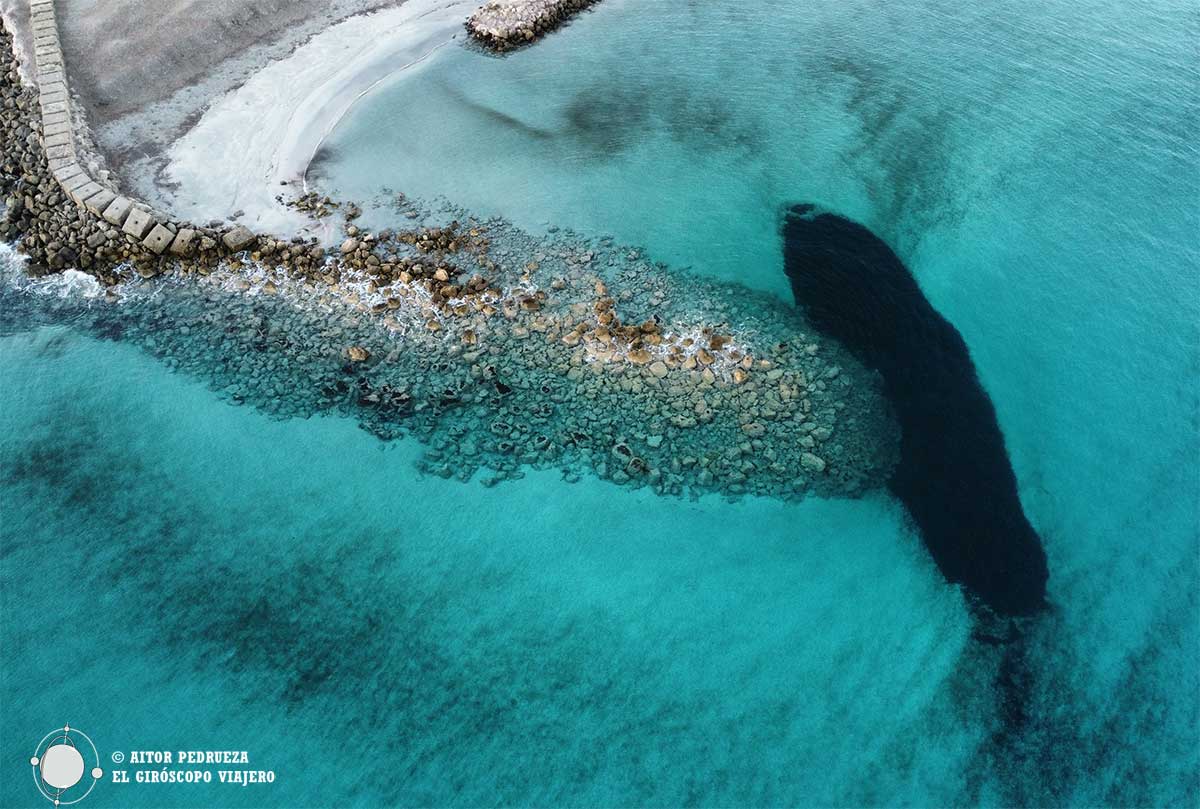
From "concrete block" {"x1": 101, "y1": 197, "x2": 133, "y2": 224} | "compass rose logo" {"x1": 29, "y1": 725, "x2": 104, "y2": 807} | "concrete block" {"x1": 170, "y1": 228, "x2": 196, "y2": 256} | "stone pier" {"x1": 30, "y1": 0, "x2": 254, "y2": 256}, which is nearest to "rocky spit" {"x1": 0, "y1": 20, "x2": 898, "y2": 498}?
"concrete block" {"x1": 170, "y1": 228, "x2": 196, "y2": 256}

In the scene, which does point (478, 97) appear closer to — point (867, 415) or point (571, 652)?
point (867, 415)

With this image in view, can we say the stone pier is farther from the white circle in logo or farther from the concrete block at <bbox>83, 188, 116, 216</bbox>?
the white circle in logo

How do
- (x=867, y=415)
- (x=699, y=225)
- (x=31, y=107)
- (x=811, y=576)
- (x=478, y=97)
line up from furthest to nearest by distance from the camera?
→ (x=478, y=97), (x=31, y=107), (x=699, y=225), (x=867, y=415), (x=811, y=576)

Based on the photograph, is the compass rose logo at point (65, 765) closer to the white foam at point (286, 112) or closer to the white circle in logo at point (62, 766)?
the white circle in logo at point (62, 766)

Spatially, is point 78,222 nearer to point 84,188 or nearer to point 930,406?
point 84,188

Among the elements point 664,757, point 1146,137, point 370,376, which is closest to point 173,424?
point 370,376

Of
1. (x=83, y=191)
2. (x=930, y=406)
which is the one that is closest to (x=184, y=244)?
(x=83, y=191)
